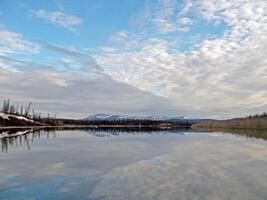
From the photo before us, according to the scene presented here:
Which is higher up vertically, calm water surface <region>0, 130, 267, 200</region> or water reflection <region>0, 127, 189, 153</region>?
water reflection <region>0, 127, 189, 153</region>

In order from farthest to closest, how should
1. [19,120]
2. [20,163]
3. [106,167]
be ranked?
1. [19,120]
2. [20,163]
3. [106,167]

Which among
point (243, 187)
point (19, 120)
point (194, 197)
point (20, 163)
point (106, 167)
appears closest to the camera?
point (194, 197)

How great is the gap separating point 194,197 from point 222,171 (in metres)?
5.80

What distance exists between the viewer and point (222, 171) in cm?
1597

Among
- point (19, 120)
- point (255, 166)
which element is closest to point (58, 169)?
point (255, 166)

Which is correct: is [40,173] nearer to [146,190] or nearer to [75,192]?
[75,192]

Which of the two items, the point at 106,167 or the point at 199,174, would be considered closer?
the point at 199,174

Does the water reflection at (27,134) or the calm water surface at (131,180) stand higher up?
the water reflection at (27,134)

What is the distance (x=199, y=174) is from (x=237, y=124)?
121234mm

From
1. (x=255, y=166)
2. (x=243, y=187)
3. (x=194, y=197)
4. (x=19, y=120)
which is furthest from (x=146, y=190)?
(x=19, y=120)

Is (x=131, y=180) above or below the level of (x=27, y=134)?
below

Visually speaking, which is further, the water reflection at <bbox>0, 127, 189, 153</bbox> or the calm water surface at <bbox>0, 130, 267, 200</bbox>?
the water reflection at <bbox>0, 127, 189, 153</bbox>

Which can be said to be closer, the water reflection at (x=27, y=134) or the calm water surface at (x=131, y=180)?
the calm water surface at (x=131, y=180)

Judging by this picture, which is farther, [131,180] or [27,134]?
[27,134]
